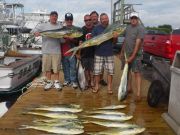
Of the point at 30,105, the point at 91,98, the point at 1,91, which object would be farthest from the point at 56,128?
the point at 1,91

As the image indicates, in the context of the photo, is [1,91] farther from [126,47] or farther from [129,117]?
[129,117]

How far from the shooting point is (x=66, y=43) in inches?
321

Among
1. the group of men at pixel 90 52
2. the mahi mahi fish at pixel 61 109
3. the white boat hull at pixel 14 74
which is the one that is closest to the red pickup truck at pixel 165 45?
the group of men at pixel 90 52

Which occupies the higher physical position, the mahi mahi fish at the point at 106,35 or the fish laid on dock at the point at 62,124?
the mahi mahi fish at the point at 106,35

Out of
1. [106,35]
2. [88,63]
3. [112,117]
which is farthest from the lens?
[88,63]

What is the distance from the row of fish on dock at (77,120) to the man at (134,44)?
895mm

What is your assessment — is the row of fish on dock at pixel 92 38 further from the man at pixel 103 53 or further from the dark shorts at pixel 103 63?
the dark shorts at pixel 103 63

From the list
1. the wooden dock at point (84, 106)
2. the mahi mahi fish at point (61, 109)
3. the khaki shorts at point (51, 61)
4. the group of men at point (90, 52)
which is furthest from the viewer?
the khaki shorts at point (51, 61)

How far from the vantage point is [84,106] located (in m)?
6.70

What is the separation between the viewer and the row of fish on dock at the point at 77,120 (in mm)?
5023

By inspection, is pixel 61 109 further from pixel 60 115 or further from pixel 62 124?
pixel 62 124

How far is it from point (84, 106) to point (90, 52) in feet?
5.44

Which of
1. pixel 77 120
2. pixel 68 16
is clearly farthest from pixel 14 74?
pixel 77 120

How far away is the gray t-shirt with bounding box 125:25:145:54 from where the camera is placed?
6.93m
